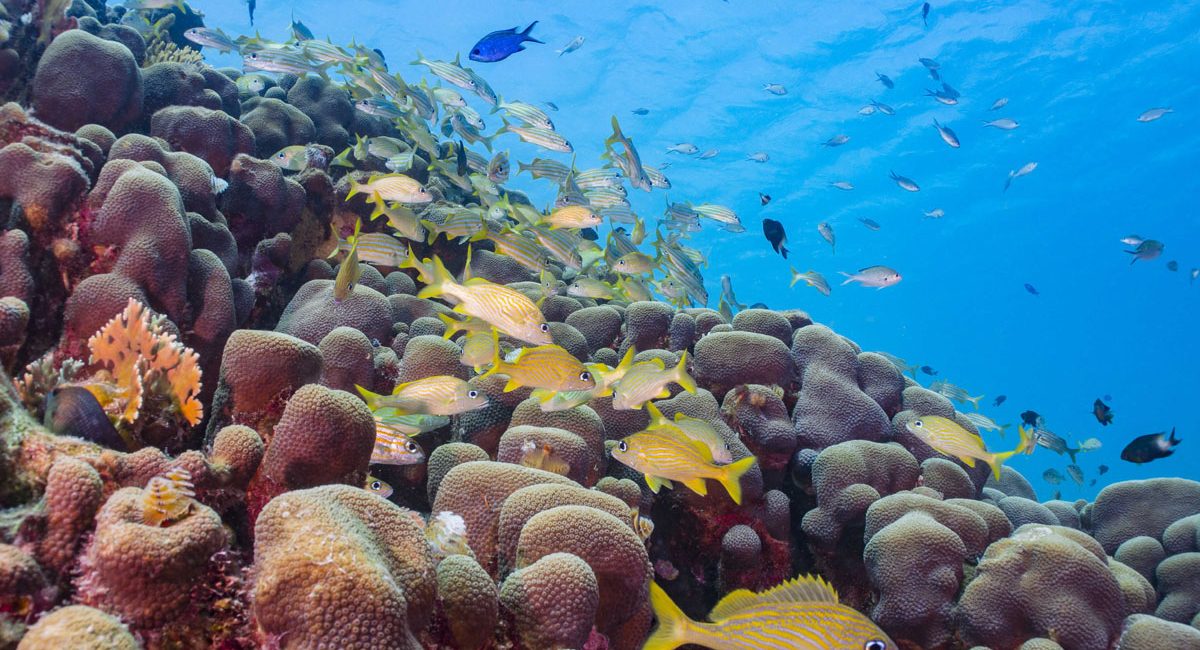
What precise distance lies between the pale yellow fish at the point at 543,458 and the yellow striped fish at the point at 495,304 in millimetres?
634

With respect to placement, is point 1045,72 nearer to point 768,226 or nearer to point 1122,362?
point 768,226

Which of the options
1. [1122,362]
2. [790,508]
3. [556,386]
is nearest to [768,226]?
[790,508]

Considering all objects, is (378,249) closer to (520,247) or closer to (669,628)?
(520,247)

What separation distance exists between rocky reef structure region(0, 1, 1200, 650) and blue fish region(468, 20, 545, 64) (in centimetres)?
215

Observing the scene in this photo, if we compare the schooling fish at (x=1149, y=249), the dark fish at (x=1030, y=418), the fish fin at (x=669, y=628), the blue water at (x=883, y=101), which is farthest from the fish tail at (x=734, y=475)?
the blue water at (x=883, y=101)

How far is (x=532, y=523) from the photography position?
2.26 m

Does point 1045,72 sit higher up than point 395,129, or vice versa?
point 1045,72

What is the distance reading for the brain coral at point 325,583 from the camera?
136cm

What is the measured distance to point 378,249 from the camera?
489cm

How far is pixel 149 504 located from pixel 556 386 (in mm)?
1983

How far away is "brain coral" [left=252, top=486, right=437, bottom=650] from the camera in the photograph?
136cm

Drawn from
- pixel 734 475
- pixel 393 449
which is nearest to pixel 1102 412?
pixel 734 475

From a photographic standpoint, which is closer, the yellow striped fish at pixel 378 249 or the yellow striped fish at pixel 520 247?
the yellow striped fish at pixel 378 249

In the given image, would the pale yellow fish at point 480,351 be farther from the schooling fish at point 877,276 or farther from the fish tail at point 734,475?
the schooling fish at point 877,276
